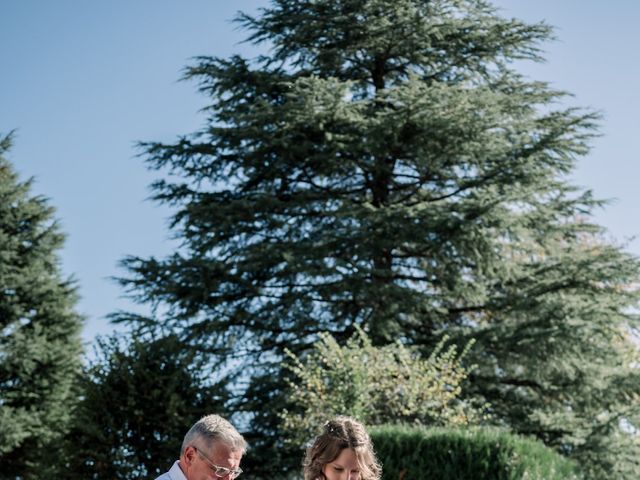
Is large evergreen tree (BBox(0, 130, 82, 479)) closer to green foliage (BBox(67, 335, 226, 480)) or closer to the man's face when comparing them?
green foliage (BBox(67, 335, 226, 480))

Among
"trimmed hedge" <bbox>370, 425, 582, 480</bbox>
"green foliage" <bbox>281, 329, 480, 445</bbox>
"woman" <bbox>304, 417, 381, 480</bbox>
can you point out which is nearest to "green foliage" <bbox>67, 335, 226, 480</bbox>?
"green foliage" <bbox>281, 329, 480, 445</bbox>

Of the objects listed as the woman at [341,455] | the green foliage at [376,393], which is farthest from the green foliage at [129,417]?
the woman at [341,455]

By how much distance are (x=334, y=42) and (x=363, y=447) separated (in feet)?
44.7

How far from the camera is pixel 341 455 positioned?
15.7 ft

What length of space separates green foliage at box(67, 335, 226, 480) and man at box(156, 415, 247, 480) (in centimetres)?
922

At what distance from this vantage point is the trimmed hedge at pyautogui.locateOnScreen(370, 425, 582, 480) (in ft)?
29.8

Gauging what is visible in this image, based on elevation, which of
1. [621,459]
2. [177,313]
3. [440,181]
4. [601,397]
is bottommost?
[621,459]

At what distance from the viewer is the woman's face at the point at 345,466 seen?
4.77 meters

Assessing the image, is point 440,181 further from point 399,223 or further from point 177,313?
point 177,313

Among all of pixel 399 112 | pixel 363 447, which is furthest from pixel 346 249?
pixel 363 447

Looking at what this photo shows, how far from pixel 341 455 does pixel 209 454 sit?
949 millimetres

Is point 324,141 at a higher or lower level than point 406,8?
lower

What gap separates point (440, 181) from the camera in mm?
17109

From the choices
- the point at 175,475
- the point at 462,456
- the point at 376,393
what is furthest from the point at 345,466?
the point at 376,393
